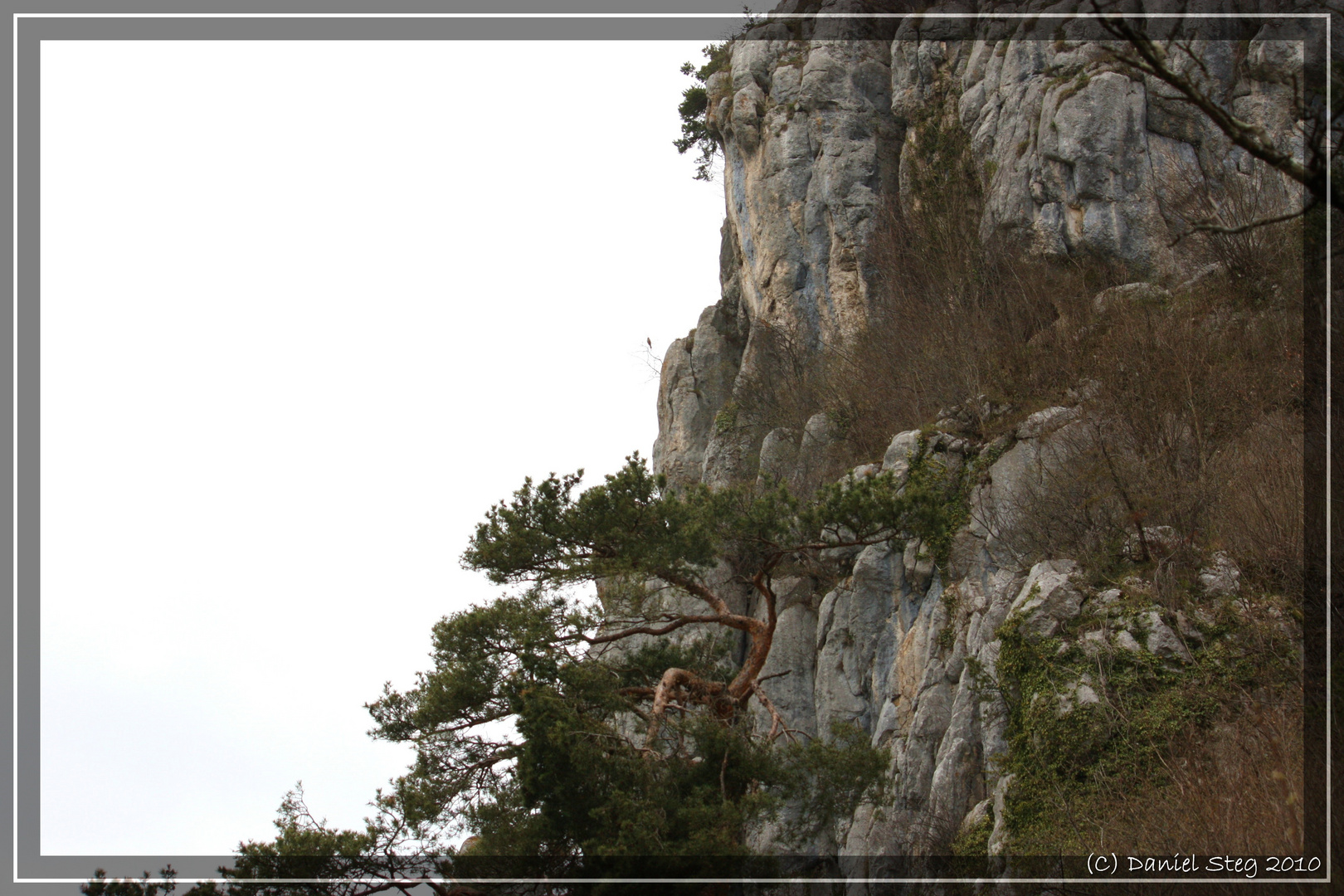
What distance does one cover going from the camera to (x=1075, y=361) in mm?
14172

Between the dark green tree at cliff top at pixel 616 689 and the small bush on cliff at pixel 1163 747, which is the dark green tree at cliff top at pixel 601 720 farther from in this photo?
the small bush on cliff at pixel 1163 747

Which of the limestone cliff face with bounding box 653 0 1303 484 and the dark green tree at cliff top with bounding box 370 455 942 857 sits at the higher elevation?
the limestone cliff face with bounding box 653 0 1303 484

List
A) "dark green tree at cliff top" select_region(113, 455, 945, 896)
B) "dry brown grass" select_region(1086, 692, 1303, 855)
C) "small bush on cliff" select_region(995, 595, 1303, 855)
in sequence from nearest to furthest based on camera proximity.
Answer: "dry brown grass" select_region(1086, 692, 1303, 855), "small bush on cliff" select_region(995, 595, 1303, 855), "dark green tree at cliff top" select_region(113, 455, 945, 896)

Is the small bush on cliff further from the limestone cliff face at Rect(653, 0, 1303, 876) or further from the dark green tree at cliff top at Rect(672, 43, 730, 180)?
the dark green tree at cliff top at Rect(672, 43, 730, 180)

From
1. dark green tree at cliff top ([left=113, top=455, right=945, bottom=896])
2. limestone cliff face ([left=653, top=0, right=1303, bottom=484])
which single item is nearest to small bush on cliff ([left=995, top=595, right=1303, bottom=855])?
dark green tree at cliff top ([left=113, top=455, right=945, bottom=896])

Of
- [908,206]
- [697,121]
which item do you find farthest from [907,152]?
[697,121]

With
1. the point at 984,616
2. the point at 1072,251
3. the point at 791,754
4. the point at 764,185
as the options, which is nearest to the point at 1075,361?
the point at 1072,251

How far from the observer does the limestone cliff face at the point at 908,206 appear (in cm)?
1060

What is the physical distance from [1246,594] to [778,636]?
877cm

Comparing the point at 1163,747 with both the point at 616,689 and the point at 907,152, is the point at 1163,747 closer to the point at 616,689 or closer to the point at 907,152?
the point at 616,689

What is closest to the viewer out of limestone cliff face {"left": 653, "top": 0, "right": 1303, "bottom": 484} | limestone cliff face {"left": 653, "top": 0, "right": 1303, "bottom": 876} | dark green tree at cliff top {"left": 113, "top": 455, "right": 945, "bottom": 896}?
dark green tree at cliff top {"left": 113, "top": 455, "right": 945, "bottom": 896}

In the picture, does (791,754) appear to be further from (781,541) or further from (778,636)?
(778,636)

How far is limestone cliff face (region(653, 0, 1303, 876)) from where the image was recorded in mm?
10602

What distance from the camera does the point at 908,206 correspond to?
69.8ft
